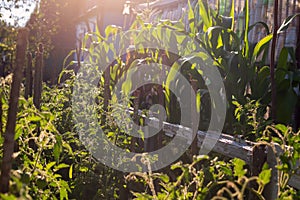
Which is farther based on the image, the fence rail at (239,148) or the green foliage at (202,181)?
the fence rail at (239,148)

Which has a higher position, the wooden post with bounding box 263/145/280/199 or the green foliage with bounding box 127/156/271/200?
the green foliage with bounding box 127/156/271/200

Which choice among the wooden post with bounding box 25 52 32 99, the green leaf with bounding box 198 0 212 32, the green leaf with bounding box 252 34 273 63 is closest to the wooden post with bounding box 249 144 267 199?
the green leaf with bounding box 252 34 273 63

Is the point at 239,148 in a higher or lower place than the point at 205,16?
lower

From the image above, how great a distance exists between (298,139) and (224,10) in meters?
2.57

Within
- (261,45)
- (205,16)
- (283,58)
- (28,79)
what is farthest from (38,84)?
(283,58)

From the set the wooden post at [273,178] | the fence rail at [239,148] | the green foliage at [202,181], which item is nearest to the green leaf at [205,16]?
the fence rail at [239,148]

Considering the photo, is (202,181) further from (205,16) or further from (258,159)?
(205,16)

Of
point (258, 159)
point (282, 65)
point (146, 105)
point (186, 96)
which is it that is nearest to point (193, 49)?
point (186, 96)

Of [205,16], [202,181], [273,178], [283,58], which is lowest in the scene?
[273,178]

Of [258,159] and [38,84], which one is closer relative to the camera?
[258,159]

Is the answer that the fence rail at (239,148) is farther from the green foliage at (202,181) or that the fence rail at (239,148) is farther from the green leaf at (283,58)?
the green leaf at (283,58)

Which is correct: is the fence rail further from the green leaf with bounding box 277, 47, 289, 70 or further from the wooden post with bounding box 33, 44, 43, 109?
the green leaf with bounding box 277, 47, 289, 70

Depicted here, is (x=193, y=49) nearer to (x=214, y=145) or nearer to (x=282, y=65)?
(x=282, y=65)

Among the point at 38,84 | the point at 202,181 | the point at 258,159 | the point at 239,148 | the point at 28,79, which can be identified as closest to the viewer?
the point at 202,181
